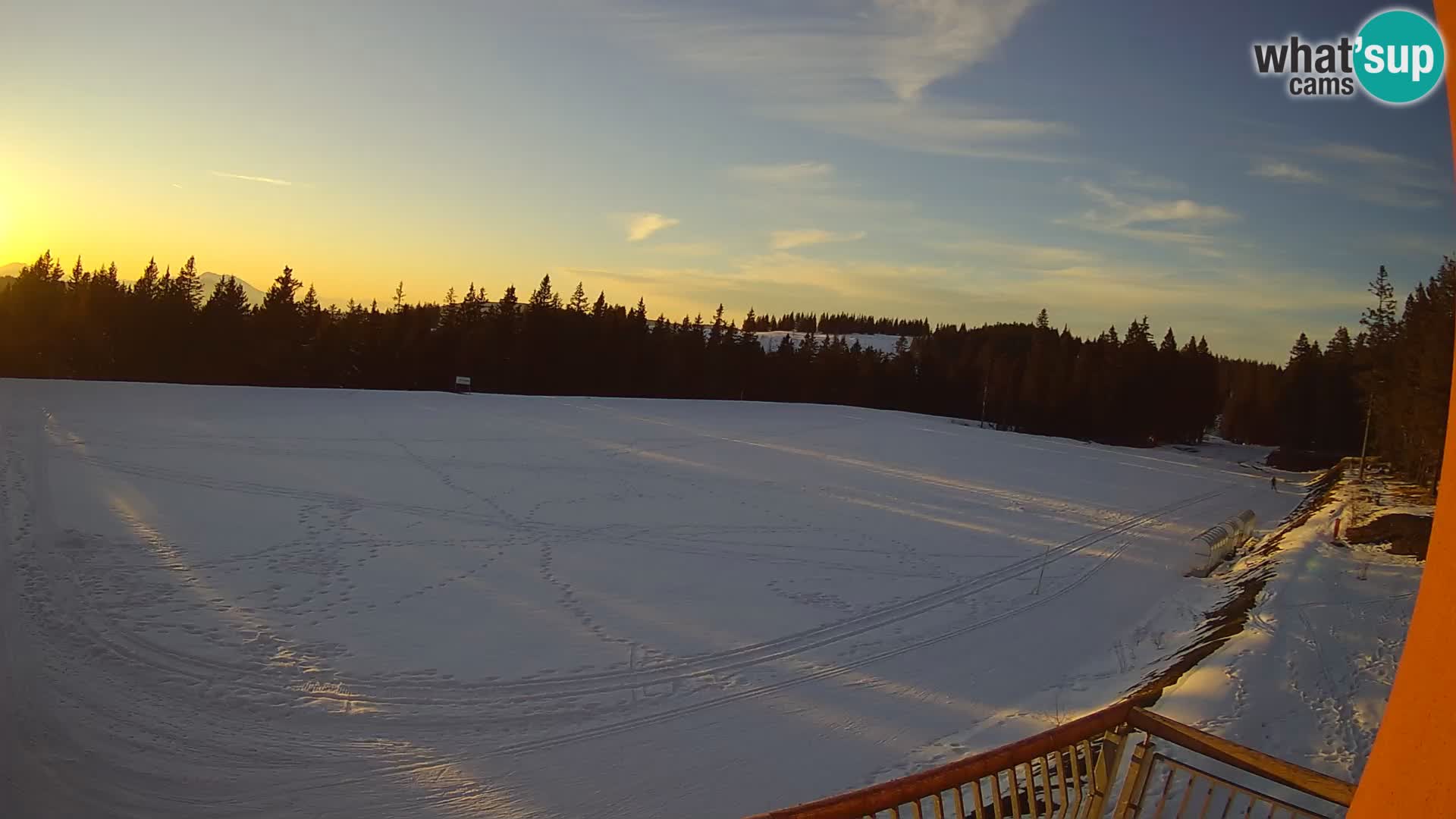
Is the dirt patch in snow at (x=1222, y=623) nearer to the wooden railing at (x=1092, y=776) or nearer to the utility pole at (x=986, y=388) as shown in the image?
the wooden railing at (x=1092, y=776)

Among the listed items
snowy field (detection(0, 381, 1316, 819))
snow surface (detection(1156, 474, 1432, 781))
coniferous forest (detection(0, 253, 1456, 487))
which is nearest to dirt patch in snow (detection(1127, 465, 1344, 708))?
snow surface (detection(1156, 474, 1432, 781))

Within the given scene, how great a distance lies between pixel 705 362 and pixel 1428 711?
69.1m

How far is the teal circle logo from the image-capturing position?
3133 mm

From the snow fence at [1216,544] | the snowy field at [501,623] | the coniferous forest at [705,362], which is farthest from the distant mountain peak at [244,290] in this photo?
the snow fence at [1216,544]

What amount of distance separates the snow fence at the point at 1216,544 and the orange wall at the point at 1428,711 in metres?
18.5

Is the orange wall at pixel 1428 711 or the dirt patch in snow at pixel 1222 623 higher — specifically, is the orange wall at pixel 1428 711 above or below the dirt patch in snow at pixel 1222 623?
above

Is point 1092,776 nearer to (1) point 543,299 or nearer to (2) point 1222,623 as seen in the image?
(2) point 1222,623

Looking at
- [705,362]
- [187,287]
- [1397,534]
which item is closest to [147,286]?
[187,287]

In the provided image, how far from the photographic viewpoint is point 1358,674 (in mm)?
9531

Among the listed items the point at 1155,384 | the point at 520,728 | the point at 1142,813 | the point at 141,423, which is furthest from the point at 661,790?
the point at 1155,384

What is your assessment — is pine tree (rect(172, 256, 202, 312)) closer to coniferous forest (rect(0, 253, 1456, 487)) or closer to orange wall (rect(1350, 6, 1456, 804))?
coniferous forest (rect(0, 253, 1456, 487))

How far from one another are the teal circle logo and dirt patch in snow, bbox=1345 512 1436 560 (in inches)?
761

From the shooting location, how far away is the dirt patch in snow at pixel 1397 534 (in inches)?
715

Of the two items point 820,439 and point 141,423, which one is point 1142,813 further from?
point 820,439
